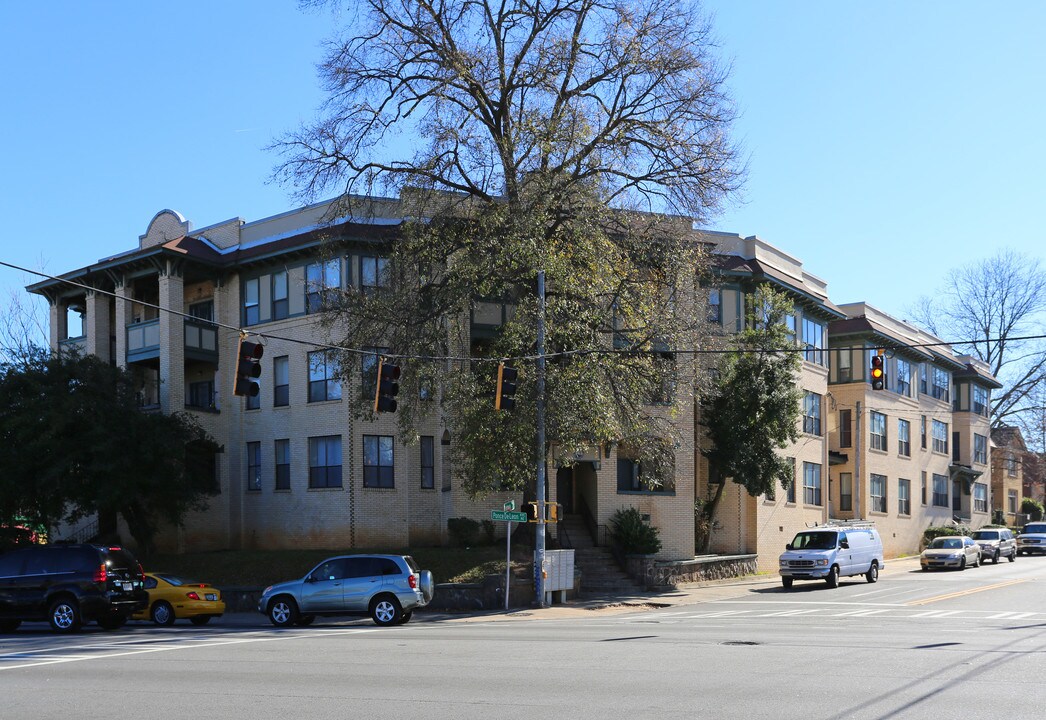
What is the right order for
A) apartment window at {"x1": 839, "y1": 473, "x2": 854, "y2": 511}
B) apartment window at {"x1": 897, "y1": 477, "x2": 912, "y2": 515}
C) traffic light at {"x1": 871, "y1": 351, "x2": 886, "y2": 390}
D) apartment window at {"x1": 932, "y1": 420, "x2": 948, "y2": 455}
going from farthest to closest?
apartment window at {"x1": 932, "y1": 420, "x2": 948, "y2": 455} < apartment window at {"x1": 897, "y1": 477, "x2": 912, "y2": 515} < apartment window at {"x1": 839, "y1": 473, "x2": 854, "y2": 511} < traffic light at {"x1": 871, "y1": 351, "x2": 886, "y2": 390}

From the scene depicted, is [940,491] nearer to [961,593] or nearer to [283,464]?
[961,593]

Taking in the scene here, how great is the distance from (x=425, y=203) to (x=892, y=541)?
128ft

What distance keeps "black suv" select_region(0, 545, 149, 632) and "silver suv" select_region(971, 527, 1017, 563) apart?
41.1 meters

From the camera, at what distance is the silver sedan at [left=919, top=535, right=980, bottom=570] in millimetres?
45719

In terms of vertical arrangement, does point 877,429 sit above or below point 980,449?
above

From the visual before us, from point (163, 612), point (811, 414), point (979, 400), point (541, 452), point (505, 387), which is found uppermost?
point (505, 387)

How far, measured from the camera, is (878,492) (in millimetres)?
56688

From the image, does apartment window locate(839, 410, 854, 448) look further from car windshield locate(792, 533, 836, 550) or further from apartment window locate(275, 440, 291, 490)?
apartment window locate(275, 440, 291, 490)

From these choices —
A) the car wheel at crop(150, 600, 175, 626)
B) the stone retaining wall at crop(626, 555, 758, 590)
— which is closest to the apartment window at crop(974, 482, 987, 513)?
the stone retaining wall at crop(626, 555, 758, 590)

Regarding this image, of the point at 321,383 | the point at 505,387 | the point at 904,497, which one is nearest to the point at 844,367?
the point at 904,497

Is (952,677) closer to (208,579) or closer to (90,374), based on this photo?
(208,579)

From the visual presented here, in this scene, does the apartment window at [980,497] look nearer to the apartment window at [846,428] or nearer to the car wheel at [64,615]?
the apartment window at [846,428]

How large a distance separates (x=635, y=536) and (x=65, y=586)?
740 inches

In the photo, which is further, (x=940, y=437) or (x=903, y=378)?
(x=940, y=437)
